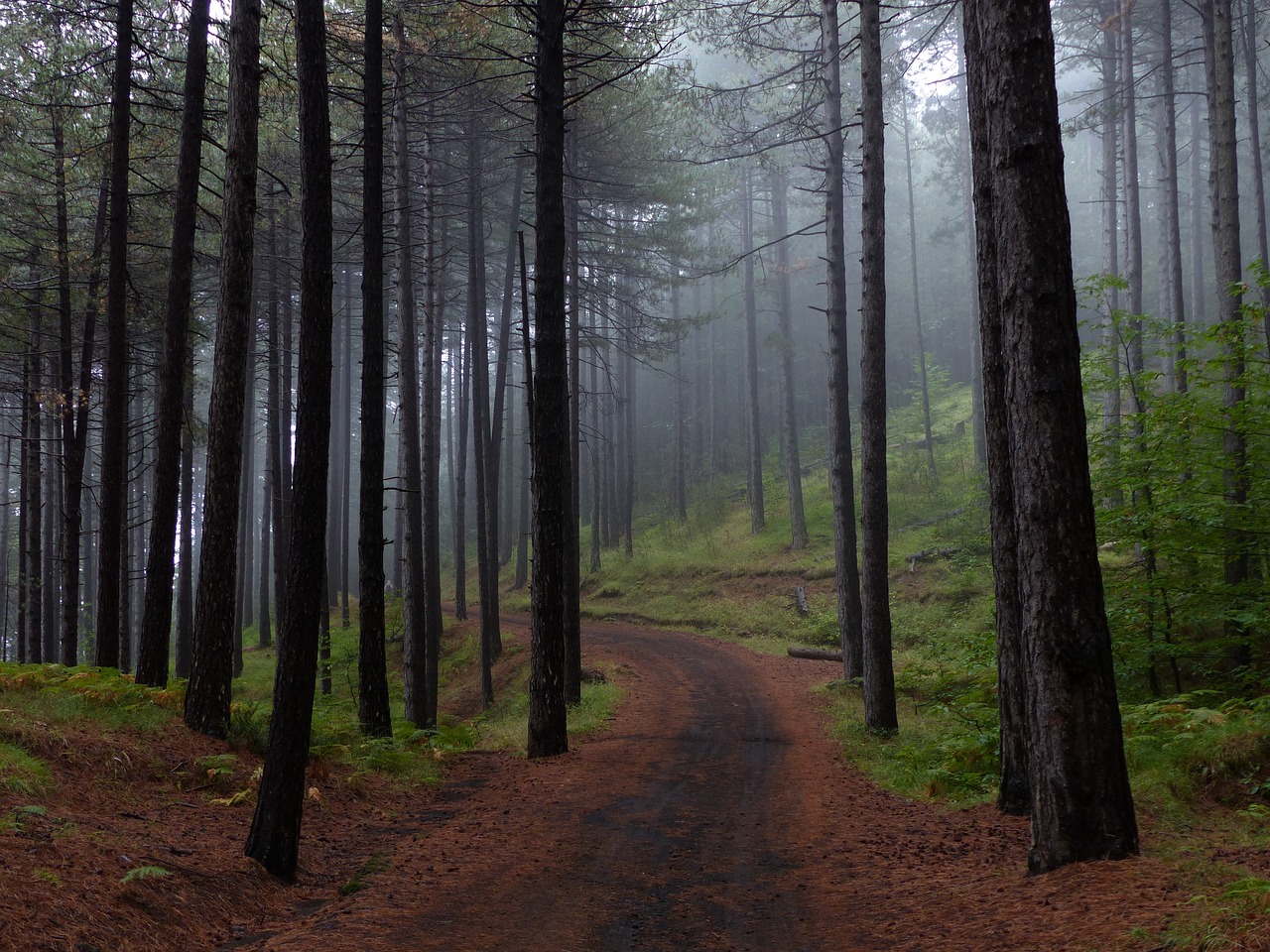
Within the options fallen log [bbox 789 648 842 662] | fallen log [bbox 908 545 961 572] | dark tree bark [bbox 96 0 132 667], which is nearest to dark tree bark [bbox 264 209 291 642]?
dark tree bark [bbox 96 0 132 667]

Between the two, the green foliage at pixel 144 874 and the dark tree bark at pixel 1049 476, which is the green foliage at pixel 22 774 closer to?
the green foliage at pixel 144 874

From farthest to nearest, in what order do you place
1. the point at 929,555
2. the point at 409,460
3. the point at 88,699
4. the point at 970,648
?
the point at 929,555 → the point at 409,460 → the point at 970,648 → the point at 88,699

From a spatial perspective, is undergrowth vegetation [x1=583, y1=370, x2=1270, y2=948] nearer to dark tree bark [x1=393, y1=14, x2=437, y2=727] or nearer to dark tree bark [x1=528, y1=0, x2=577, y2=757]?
dark tree bark [x1=528, y1=0, x2=577, y2=757]

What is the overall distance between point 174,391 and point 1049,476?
10352 millimetres

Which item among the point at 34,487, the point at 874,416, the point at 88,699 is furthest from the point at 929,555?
the point at 34,487

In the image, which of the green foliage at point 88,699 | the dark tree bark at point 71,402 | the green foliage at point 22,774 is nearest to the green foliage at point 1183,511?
the green foliage at point 22,774

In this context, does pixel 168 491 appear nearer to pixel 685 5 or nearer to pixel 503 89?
pixel 503 89

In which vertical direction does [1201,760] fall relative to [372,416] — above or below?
below

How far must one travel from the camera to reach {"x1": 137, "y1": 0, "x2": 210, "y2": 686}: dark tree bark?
34.3 ft

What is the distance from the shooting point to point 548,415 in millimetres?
11156

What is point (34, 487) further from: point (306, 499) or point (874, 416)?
point (874, 416)

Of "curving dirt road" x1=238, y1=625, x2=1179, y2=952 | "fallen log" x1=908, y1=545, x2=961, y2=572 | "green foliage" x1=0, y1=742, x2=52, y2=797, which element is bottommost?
"curving dirt road" x1=238, y1=625, x2=1179, y2=952

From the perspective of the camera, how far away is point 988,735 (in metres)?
8.86

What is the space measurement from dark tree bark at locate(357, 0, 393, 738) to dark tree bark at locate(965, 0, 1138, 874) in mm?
8314
